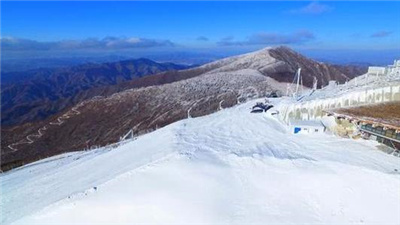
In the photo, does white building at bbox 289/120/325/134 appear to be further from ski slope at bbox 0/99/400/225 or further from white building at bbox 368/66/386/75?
white building at bbox 368/66/386/75

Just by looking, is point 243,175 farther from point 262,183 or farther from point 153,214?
point 153,214

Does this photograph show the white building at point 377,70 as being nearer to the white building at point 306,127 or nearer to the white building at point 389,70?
the white building at point 389,70

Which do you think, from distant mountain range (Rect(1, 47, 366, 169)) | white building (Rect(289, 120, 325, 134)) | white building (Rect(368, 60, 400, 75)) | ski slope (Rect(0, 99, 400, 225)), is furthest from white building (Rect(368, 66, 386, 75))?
distant mountain range (Rect(1, 47, 366, 169))

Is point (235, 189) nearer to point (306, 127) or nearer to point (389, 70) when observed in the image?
point (306, 127)

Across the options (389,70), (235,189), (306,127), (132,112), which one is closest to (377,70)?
(389,70)

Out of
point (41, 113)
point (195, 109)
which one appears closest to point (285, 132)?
point (195, 109)

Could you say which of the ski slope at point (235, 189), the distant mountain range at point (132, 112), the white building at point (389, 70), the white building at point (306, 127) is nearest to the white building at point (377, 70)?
the white building at point (389, 70)
